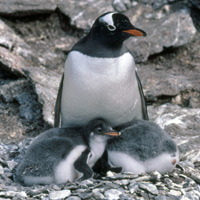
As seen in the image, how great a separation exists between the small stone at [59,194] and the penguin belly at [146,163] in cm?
45

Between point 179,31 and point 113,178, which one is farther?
point 179,31

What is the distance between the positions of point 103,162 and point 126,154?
198 mm

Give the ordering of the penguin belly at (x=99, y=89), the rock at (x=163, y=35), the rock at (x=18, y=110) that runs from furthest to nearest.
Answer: the rock at (x=163, y=35) → the rock at (x=18, y=110) → the penguin belly at (x=99, y=89)

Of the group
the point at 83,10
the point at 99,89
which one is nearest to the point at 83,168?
the point at 99,89

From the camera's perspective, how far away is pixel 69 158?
2867mm

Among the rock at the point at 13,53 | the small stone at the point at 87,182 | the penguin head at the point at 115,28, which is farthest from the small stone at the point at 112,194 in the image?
the rock at the point at 13,53

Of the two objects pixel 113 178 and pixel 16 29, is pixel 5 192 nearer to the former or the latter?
pixel 113 178

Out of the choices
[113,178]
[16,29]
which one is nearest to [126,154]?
[113,178]

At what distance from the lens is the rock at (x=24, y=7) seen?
17.4 ft

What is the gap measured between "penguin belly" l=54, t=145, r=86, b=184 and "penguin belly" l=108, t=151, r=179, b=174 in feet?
0.97

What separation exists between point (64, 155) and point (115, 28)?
0.87 metres

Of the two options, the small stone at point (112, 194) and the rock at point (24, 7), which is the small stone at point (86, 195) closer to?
the small stone at point (112, 194)

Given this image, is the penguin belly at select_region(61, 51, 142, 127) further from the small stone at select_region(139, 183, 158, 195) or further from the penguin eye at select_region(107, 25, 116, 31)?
the small stone at select_region(139, 183, 158, 195)

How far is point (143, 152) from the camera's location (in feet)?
9.62
